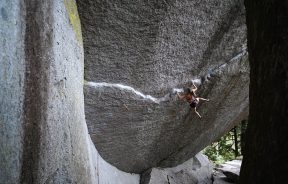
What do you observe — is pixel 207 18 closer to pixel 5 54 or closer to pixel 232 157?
pixel 5 54

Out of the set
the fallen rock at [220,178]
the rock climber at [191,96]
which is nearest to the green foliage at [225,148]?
the fallen rock at [220,178]

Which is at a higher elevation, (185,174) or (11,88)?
(11,88)

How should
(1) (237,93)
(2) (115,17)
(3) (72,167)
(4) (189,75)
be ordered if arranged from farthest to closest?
(1) (237,93) → (4) (189,75) → (2) (115,17) → (3) (72,167)

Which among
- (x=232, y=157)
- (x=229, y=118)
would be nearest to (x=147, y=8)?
(x=229, y=118)

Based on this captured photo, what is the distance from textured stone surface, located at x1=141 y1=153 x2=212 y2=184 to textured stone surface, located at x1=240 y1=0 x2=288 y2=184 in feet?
16.1

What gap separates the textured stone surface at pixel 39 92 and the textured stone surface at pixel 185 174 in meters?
4.12

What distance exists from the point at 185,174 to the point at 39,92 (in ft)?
19.3

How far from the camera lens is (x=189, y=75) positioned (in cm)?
407

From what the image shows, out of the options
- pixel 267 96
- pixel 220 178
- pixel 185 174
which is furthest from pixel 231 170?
pixel 267 96

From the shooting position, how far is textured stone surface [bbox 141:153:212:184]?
6.72m

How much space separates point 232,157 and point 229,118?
4.58 metres

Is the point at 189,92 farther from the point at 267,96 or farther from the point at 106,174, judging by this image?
the point at 267,96

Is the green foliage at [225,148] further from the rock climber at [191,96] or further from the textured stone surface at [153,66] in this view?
the rock climber at [191,96]

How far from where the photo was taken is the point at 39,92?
1968mm
